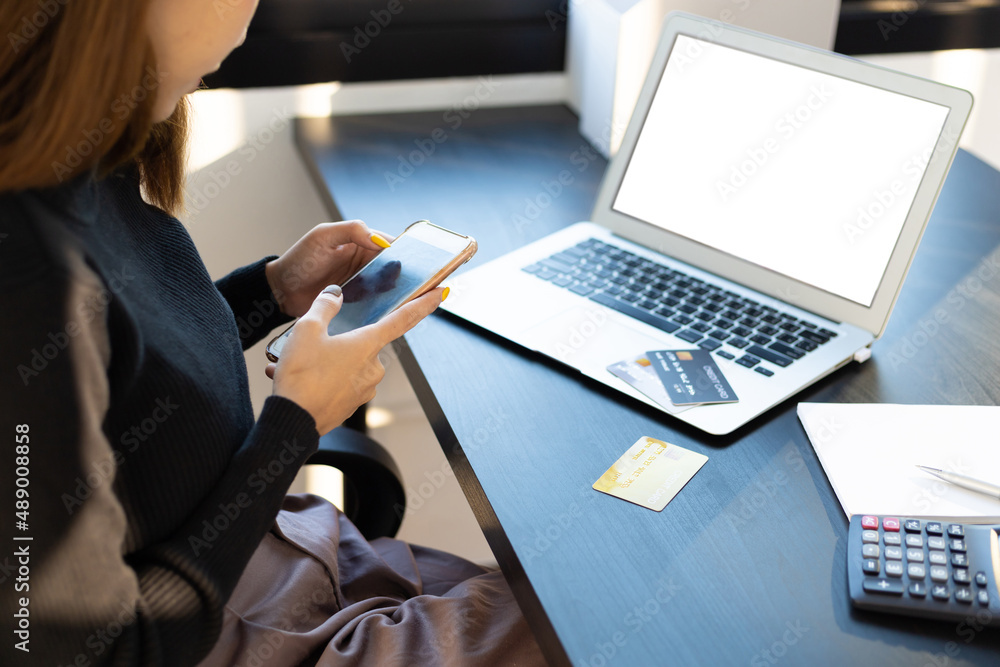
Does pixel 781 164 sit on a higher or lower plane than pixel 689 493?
higher

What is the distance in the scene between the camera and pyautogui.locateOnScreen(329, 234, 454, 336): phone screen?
0.85m

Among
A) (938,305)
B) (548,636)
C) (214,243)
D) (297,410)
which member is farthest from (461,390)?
(214,243)

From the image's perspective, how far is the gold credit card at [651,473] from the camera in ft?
2.36

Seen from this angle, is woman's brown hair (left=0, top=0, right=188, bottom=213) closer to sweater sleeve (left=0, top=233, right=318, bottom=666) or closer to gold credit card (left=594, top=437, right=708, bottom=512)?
sweater sleeve (left=0, top=233, right=318, bottom=666)

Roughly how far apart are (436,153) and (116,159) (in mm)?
799

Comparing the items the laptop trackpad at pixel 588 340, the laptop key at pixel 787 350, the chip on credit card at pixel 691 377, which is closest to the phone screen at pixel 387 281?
the laptop trackpad at pixel 588 340

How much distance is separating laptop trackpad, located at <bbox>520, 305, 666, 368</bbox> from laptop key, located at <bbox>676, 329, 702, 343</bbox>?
0.02 metres

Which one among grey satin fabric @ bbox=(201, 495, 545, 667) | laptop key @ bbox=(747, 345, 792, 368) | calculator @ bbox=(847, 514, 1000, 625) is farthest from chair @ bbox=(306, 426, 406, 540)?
calculator @ bbox=(847, 514, 1000, 625)

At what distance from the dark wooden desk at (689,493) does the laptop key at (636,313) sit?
0.12m

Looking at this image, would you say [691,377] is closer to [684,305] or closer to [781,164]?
[684,305]

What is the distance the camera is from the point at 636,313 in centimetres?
96

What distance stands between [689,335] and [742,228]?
174 mm

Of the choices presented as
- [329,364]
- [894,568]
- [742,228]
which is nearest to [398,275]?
[329,364]

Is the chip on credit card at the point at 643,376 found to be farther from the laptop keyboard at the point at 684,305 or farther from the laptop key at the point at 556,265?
the laptop key at the point at 556,265
